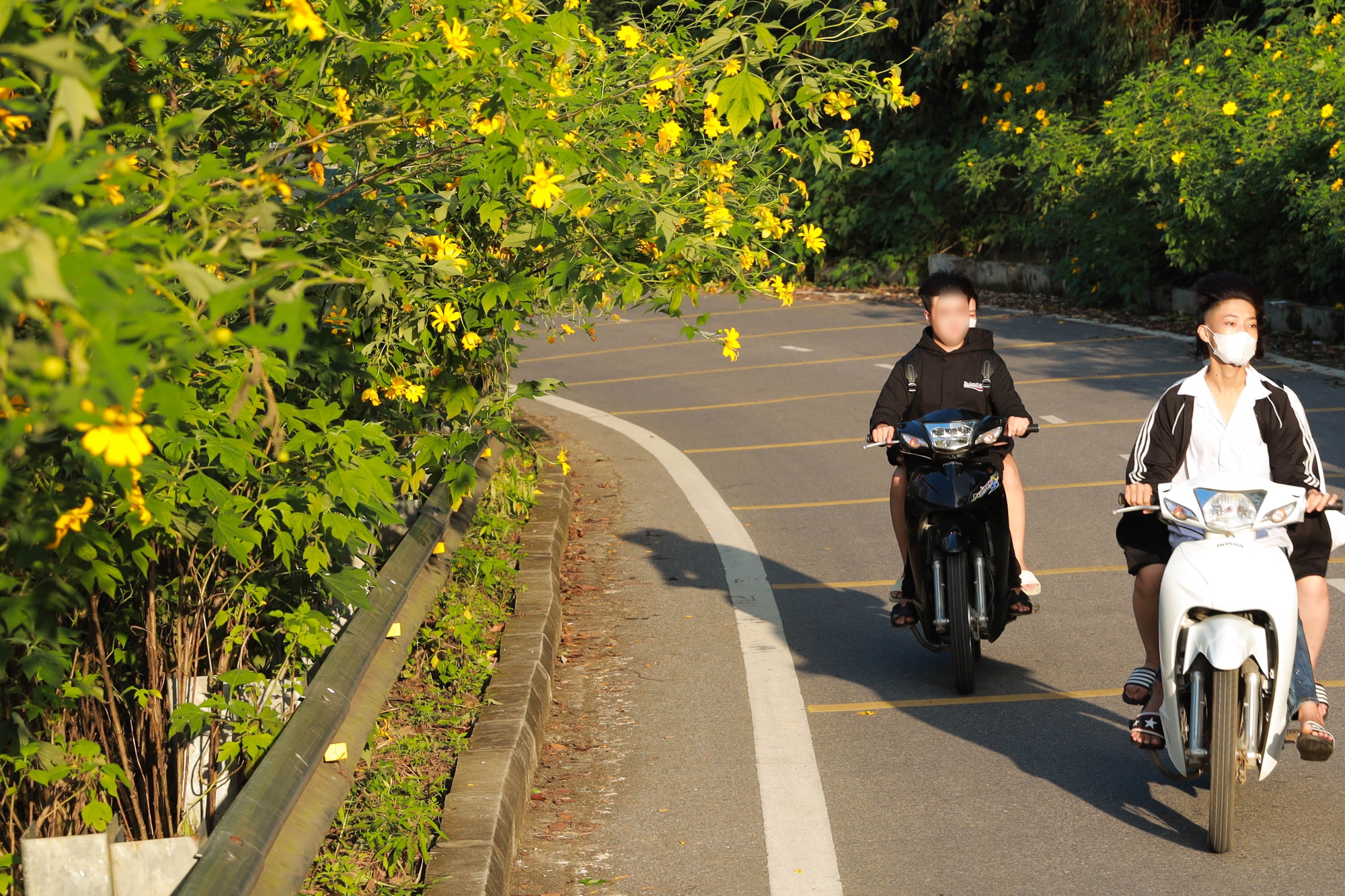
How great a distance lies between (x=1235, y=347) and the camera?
14.7 feet

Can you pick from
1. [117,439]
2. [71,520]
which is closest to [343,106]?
[71,520]

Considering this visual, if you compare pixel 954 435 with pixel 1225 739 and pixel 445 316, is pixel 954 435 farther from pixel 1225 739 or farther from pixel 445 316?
pixel 445 316

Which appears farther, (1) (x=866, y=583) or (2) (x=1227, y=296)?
(1) (x=866, y=583)

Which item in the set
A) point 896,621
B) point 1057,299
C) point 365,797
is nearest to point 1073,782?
point 896,621

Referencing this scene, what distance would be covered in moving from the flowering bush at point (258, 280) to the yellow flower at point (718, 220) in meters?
0.01

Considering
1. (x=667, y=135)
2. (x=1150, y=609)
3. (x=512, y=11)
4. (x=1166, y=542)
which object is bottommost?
(x=1150, y=609)

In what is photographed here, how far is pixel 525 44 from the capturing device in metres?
3.83

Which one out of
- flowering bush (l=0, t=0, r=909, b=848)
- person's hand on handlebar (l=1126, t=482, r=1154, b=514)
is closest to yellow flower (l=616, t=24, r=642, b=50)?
flowering bush (l=0, t=0, r=909, b=848)

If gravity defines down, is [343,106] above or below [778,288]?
above

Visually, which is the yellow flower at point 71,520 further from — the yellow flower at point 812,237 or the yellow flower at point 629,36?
the yellow flower at point 812,237

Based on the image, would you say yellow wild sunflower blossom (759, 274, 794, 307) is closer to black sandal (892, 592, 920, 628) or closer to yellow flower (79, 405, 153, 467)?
black sandal (892, 592, 920, 628)

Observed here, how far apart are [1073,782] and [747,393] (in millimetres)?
9842

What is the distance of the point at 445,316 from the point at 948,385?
2322 millimetres

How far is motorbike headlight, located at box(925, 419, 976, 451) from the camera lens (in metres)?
5.66
